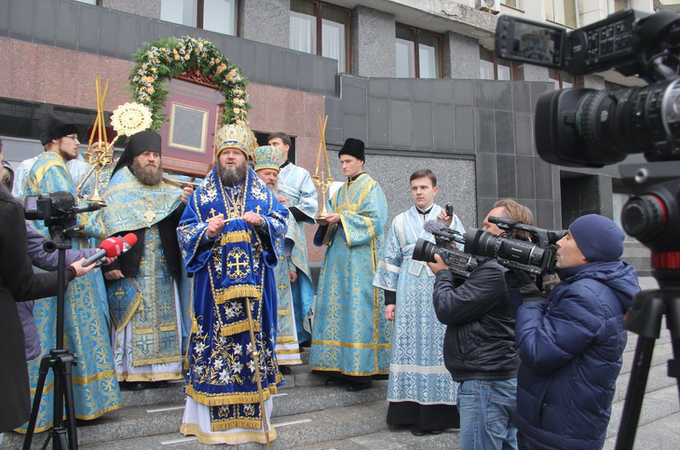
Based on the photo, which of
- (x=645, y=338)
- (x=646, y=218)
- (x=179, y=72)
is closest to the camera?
(x=646, y=218)

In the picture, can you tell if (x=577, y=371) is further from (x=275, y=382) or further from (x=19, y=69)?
(x=19, y=69)

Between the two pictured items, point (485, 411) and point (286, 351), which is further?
point (286, 351)

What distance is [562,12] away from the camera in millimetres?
19781

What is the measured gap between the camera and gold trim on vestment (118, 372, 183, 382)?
5.05 m

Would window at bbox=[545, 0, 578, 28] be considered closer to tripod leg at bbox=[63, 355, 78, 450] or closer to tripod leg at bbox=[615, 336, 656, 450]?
tripod leg at bbox=[63, 355, 78, 450]

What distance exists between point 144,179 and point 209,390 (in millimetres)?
2171

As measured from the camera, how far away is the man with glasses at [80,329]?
13.9ft

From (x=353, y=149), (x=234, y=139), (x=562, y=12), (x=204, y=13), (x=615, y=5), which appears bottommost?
(x=234, y=139)

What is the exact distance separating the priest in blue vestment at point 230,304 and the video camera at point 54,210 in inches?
42.8

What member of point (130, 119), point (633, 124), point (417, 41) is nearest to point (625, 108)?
point (633, 124)

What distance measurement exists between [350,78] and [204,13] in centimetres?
334

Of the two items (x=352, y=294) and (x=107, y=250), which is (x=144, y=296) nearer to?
(x=107, y=250)

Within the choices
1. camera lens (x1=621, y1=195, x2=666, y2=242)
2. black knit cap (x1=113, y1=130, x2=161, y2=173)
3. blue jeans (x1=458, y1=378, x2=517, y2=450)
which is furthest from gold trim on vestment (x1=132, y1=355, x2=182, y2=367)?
camera lens (x1=621, y1=195, x2=666, y2=242)

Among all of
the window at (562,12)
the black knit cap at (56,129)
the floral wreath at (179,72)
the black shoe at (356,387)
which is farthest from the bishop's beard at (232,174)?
the window at (562,12)
